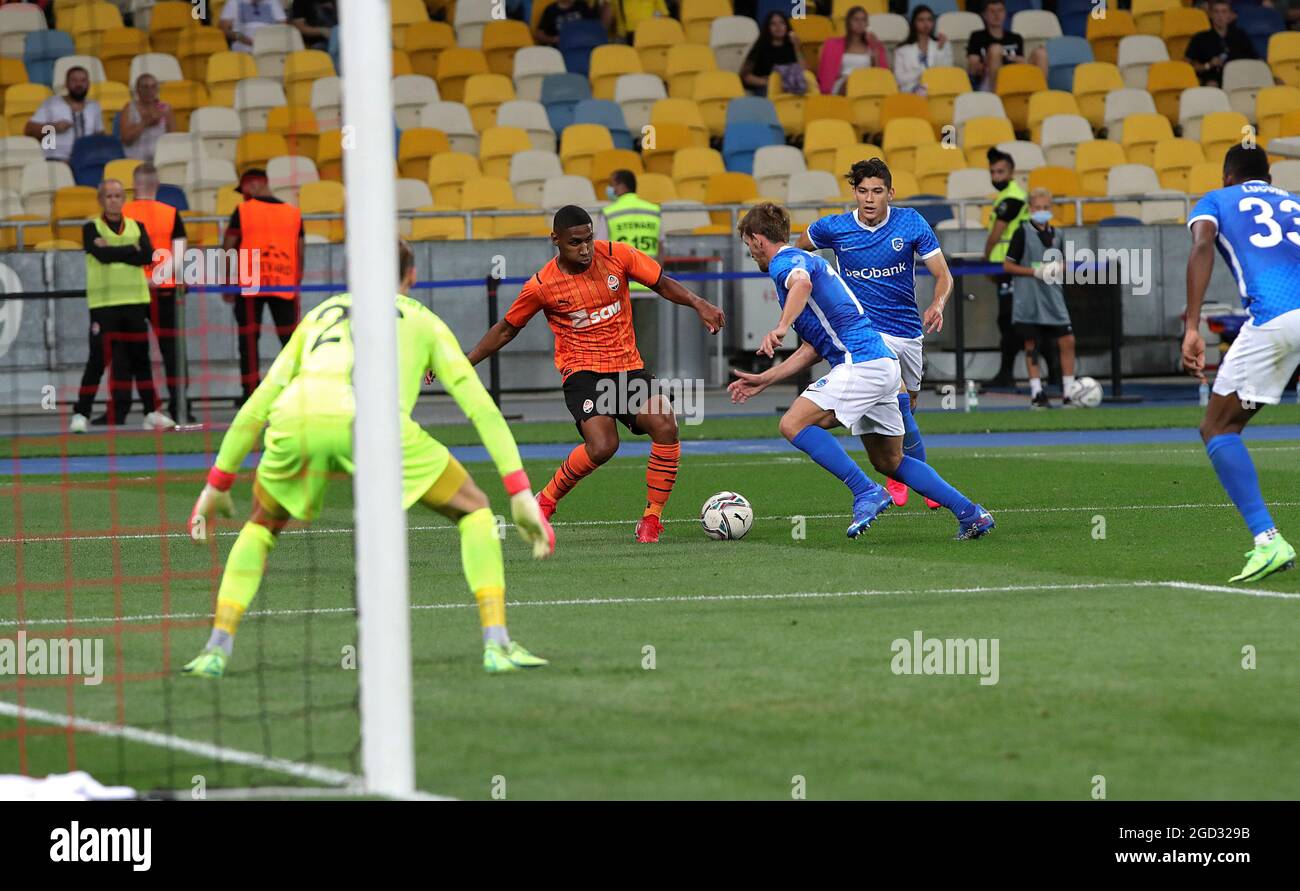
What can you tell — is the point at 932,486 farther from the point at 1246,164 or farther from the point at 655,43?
the point at 655,43

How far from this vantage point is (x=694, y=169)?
25.5 metres

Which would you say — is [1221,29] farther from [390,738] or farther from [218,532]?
[390,738]

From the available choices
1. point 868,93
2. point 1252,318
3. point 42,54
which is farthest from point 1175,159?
point 1252,318

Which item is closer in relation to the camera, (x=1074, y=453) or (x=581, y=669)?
(x=581, y=669)

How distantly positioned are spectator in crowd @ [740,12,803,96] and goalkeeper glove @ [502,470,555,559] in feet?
67.4

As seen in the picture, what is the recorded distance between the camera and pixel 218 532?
12594 mm

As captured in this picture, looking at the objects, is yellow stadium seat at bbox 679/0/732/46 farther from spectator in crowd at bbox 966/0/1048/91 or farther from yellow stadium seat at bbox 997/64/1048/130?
yellow stadium seat at bbox 997/64/1048/130

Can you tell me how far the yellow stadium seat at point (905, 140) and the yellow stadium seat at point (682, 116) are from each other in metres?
2.42

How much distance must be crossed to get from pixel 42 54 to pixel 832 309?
16355mm

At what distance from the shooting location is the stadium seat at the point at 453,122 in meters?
25.3

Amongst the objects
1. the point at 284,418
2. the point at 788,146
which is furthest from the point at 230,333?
the point at 284,418
